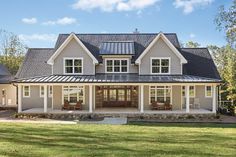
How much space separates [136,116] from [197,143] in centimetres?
1187

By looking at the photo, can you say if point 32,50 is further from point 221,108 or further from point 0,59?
point 0,59

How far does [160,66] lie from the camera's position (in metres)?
28.2

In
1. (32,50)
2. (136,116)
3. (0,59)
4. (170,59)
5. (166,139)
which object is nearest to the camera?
(166,139)

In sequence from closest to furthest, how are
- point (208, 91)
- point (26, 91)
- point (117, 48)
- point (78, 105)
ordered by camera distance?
point (78, 105), point (117, 48), point (208, 91), point (26, 91)

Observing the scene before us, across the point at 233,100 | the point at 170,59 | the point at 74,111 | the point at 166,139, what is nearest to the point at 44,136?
the point at 166,139

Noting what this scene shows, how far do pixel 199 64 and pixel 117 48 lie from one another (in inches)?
321

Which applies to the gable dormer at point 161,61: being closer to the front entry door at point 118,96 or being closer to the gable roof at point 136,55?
the gable roof at point 136,55

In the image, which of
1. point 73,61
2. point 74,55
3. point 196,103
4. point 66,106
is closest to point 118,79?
point 73,61

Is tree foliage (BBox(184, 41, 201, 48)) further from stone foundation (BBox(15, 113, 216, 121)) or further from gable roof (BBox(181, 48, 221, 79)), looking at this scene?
stone foundation (BBox(15, 113, 216, 121))

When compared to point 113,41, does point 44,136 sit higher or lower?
lower

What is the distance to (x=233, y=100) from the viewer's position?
102 feet

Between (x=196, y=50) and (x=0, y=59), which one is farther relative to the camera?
(x=0, y=59)

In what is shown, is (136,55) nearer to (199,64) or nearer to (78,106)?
(199,64)

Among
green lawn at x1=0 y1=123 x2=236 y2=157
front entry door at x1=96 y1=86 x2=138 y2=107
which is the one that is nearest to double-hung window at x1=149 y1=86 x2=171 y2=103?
front entry door at x1=96 y1=86 x2=138 y2=107
